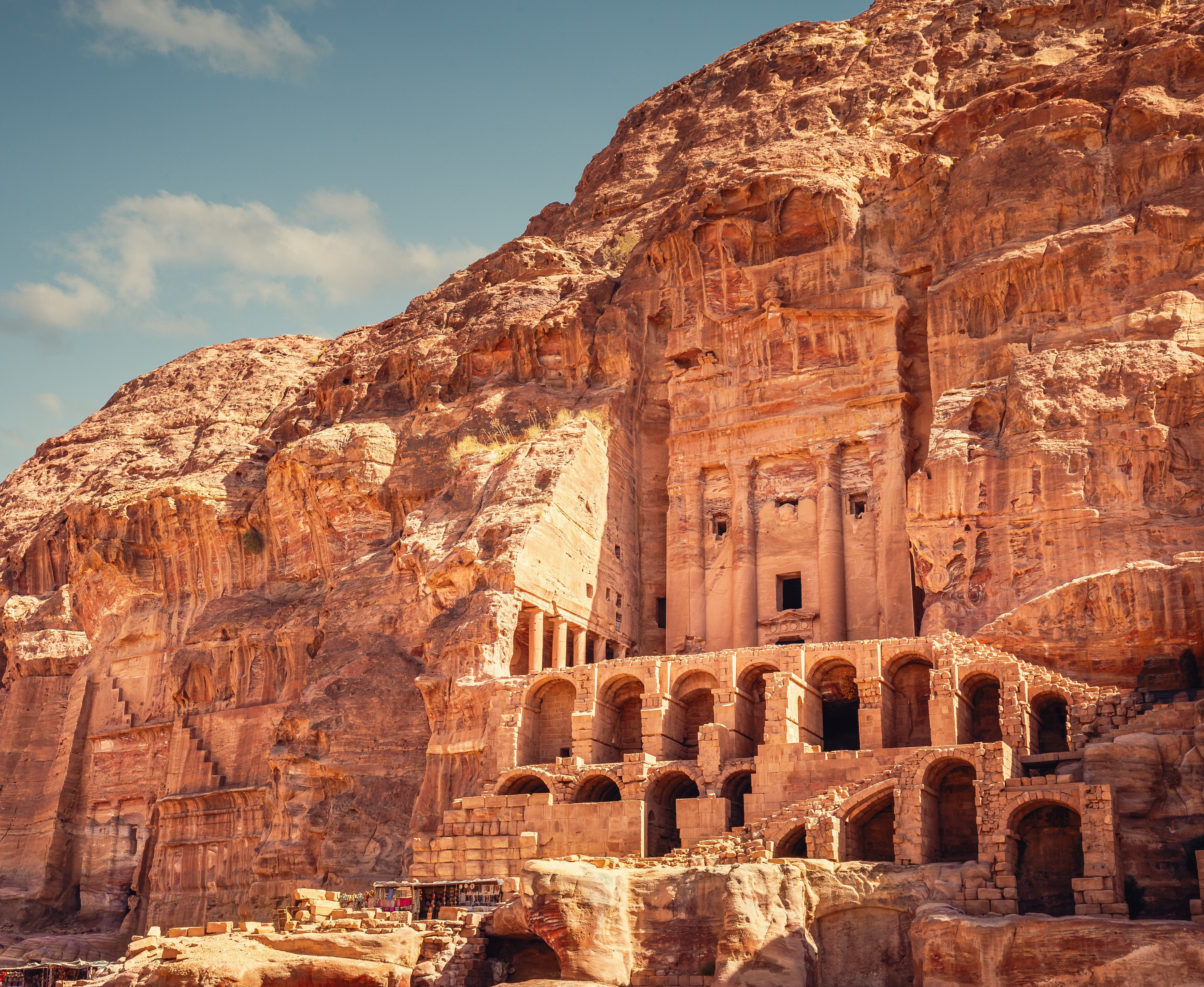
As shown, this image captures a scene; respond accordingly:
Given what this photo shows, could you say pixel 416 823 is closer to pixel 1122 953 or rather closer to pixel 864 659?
pixel 864 659

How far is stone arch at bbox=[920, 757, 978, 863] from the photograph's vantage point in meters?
37.1

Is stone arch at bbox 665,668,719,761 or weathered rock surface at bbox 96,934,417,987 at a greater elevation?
stone arch at bbox 665,668,719,761

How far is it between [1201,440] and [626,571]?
20851mm

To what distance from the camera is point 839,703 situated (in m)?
46.4

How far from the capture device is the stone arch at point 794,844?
3706 cm

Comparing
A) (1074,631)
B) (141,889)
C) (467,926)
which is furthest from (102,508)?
(1074,631)

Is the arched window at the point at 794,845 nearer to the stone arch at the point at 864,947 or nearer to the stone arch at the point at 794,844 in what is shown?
the stone arch at the point at 794,844

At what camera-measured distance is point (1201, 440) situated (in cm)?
4344

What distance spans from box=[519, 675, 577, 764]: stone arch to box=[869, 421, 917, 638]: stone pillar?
10758 mm

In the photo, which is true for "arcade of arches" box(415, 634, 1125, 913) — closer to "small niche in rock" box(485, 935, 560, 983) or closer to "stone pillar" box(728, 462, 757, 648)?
"small niche in rock" box(485, 935, 560, 983)

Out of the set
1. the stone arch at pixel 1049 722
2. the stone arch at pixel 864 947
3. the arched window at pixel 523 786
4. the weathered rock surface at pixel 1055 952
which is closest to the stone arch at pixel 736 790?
the arched window at pixel 523 786

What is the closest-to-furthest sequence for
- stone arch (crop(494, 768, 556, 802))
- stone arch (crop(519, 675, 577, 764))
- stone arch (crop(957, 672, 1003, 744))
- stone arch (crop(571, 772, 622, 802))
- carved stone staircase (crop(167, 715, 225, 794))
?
1. stone arch (crop(957, 672, 1003, 744))
2. stone arch (crop(571, 772, 622, 802))
3. stone arch (crop(494, 768, 556, 802))
4. stone arch (crop(519, 675, 577, 764))
5. carved stone staircase (crop(167, 715, 225, 794))

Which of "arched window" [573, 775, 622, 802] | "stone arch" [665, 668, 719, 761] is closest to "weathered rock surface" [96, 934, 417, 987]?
"arched window" [573, 775, 622, 802]

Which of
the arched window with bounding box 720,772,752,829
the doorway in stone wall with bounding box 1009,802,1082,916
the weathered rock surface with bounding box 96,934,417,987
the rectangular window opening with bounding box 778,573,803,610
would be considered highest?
the rectangular window opening with bounding box 778,573,803,610
